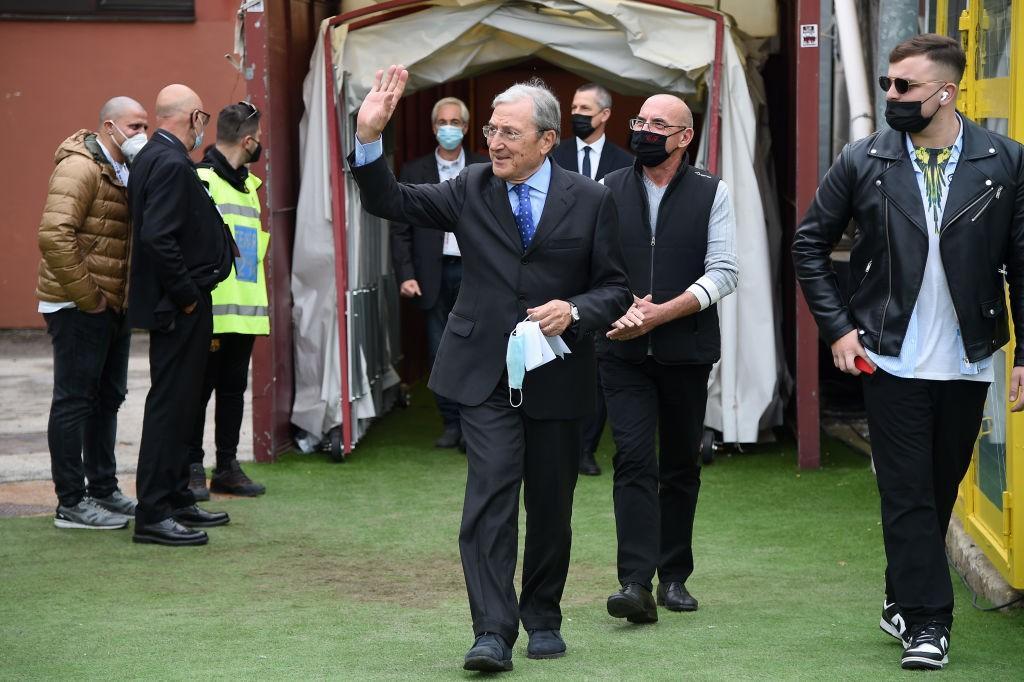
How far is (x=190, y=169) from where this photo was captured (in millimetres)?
6445

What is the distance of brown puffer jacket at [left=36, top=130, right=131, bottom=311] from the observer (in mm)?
6477

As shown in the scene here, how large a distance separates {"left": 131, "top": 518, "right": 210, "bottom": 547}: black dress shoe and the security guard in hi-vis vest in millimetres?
691

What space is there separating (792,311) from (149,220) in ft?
14.5

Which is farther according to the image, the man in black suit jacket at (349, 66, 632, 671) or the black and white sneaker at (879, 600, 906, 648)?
the black and white sneaker at (879, 600, 906, 648)

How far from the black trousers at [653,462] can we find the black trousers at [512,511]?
0.46 meters

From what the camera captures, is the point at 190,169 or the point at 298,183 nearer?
the point at 190,169

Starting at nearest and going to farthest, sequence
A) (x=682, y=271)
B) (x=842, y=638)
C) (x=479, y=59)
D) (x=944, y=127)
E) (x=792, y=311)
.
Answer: (x=944, y=127), (x=842, y=638), (x=682, y=271), (x=479, y=59), (x=792, y=311)

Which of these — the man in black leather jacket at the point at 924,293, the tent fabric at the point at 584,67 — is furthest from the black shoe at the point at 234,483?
the man in black leather jacket at the point at 924,293

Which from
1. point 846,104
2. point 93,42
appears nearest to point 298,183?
point 846,104

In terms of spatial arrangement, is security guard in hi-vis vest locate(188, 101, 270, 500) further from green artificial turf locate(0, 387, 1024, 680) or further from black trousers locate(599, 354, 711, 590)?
black trousers locate(599, 354, 711, 590)

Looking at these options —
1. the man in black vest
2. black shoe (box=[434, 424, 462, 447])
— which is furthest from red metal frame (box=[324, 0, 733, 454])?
the man in black vest

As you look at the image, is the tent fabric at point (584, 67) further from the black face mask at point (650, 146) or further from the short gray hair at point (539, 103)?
the short gray hair at point (539, 103)

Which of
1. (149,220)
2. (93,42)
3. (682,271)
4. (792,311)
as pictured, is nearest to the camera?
(682,271)

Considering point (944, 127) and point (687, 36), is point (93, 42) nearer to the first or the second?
point (687, 36)
